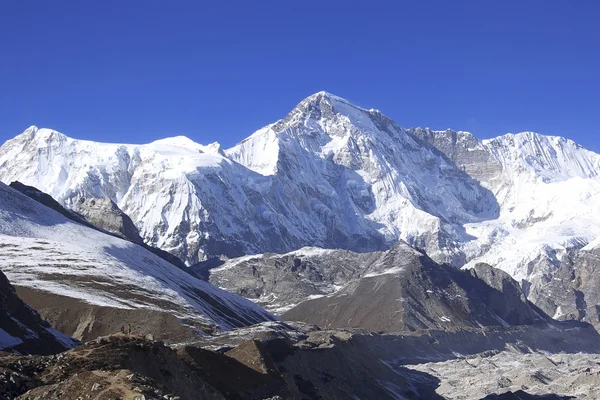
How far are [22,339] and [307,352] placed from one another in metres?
74.7

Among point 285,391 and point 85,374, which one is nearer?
point 85,374

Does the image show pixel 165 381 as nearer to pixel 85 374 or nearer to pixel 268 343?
pixel 85 374

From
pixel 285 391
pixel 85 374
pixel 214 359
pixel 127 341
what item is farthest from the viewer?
pixel 285 391

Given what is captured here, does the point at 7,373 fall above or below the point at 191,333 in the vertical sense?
below

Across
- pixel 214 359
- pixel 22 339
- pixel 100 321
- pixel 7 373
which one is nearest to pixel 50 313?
pixel 100 321

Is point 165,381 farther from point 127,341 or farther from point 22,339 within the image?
point 22,339

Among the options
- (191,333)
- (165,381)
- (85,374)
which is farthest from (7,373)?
(191,333)

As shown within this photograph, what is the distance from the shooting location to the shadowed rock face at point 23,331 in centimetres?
11475

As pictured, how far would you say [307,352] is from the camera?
181875 millimetres

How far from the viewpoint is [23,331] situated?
12138cm

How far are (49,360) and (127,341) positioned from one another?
8.54 metres

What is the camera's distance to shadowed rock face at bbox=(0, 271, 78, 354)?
115 metres

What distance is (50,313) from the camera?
199m

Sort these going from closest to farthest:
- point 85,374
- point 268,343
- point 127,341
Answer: point 85,374, point 127,341, point 268,343
